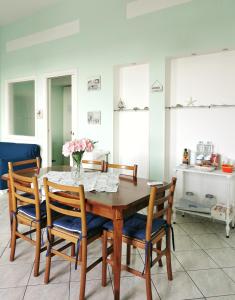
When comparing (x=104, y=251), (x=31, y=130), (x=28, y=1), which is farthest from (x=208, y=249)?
(x=28, y=1)

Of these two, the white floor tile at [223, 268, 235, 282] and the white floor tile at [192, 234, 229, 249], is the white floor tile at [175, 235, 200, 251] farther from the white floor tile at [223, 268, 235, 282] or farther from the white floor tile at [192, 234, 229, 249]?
the white floor tile at [223, 268, 235, 282]

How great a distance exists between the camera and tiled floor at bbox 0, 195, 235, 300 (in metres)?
1.91

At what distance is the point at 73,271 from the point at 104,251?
417 millimetres

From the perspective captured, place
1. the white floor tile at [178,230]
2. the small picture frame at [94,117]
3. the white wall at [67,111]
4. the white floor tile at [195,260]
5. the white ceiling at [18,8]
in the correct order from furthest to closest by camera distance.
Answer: the white wall at [67,111] → the white ceiling at [18,8] → the small picture frame at [94,117] → the white floor tile at [178,230] → the white floor tile at [195,260]

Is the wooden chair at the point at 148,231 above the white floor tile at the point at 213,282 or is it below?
above

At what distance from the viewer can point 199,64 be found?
134 inches

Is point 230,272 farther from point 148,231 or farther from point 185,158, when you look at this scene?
point 185,158

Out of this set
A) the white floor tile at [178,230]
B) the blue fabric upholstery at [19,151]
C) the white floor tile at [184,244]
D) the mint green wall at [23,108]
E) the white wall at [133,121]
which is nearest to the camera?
the white floor tile at [184,244]

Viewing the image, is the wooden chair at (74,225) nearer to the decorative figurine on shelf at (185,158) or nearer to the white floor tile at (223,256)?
the white floor tile at (223,256)

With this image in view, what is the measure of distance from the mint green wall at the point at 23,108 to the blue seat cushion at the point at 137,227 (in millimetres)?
3936

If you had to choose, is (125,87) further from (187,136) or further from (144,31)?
(187,136)

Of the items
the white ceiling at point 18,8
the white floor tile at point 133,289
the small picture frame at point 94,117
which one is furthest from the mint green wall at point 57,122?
the white floor tile at point 133,289

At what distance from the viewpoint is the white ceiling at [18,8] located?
4.57m

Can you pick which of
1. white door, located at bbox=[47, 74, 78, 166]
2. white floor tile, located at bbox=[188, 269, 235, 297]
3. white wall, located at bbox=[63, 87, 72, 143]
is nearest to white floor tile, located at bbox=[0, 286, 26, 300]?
white floor tile, located at bbox=[188, 269, 235, 297]
